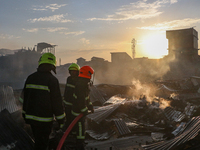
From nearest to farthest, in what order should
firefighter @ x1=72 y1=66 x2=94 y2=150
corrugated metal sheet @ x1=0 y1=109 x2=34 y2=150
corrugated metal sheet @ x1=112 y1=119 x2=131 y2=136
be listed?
corrugated metal sheet @ x1=0 y1=109 x2=34 y2=150 → firefighter @ x1=72 y1=66 x2=94 y2=150 → corrugated metal sheet @ x1=112 y1=119 x2=131 y2=136

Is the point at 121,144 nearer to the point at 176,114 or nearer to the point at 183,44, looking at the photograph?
the point at 176,114

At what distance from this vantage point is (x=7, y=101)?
718 centimetres

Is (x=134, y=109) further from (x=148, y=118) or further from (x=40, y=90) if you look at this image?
(x=40, y=90)

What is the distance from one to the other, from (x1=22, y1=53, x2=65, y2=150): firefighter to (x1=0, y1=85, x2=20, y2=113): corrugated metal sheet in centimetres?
480

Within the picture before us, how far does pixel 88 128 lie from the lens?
6375 mm

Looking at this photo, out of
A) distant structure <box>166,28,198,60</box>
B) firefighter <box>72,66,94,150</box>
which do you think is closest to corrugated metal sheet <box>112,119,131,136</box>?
firefighter <box>72,66,94,150</box>

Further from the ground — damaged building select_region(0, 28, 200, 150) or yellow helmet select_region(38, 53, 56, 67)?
yellow helmet select_region(38, 53, 56, 67)

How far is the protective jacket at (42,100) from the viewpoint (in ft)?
8.69

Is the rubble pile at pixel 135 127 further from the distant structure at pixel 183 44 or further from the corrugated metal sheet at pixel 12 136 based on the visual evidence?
the distant structure at pixel 183 44

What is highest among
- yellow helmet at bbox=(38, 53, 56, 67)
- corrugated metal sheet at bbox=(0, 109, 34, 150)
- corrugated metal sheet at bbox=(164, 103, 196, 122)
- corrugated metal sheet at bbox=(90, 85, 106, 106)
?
yellow helmet at bbox=(38, 53, 56, 67)

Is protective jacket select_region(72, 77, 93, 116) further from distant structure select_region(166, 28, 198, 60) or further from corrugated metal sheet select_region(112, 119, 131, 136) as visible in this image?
distant structure select_region(166, 28, 198, 60)

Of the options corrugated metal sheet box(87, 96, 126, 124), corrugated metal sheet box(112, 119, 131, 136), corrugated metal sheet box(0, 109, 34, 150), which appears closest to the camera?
corrugated metal sheet box(0, 109, 34, 150)

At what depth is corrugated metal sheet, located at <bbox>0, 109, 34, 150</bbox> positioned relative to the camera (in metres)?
3.72

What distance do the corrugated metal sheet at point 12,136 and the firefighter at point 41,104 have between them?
1281mm
